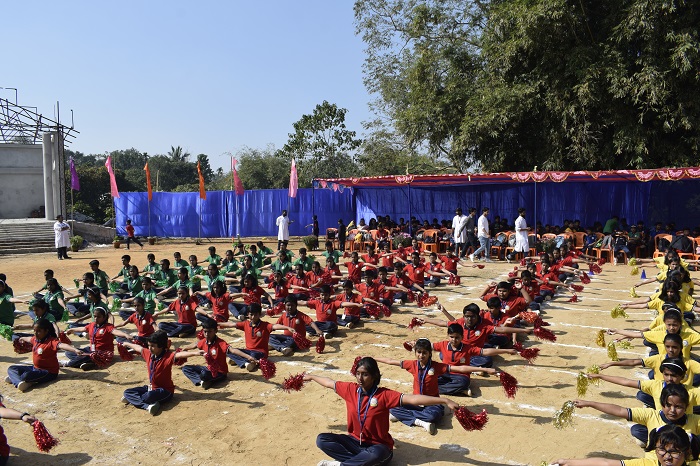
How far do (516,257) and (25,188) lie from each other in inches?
1220

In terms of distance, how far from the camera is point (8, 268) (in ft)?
68.9

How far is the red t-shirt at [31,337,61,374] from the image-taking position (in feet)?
26.1

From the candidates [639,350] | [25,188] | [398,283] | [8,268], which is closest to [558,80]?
[398,283]

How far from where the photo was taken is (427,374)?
6.24 metres

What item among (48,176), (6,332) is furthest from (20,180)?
(6,332)

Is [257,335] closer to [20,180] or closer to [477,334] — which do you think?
[477,334]

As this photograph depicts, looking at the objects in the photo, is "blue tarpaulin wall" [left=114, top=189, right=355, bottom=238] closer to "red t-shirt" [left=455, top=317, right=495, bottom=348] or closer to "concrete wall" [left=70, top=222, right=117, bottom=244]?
"concrete wall" [left=70, top=222, right=117, bottom=244]

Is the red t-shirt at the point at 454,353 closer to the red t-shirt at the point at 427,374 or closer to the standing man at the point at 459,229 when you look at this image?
the red t-shirt at the point at 427,374

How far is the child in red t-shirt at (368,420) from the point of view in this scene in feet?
16.9

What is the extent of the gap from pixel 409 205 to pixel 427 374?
54.8 ft

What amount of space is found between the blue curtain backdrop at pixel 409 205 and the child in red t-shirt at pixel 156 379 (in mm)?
14315

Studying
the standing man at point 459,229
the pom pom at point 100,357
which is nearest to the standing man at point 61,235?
the standing man at point 459,229

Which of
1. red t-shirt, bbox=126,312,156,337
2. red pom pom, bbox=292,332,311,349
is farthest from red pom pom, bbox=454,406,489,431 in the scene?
red t-shirt, bbox=126,312,156,337

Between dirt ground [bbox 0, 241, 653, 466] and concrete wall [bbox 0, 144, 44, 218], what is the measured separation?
29.3m
